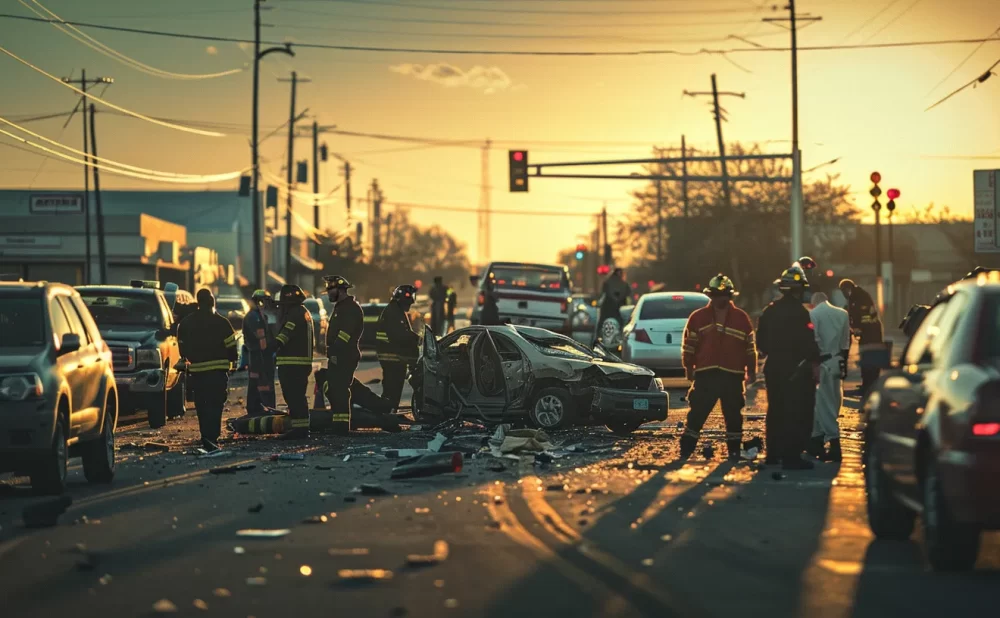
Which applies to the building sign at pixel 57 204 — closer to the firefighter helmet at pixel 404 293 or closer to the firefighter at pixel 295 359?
the firefighter helmet at pixel 404 293

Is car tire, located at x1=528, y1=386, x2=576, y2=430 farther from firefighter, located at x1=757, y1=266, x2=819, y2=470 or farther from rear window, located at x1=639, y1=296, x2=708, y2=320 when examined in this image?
rear window, located at x1=639, y1=296, x2=708, y2=320

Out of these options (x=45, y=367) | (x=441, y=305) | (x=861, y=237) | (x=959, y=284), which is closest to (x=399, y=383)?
(x=45, y=367)

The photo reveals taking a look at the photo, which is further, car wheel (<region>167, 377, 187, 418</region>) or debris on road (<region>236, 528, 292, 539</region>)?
car wheel (<region>167, 377, 187, 418</region>)

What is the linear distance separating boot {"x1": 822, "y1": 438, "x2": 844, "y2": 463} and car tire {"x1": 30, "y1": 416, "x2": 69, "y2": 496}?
25.0 ft

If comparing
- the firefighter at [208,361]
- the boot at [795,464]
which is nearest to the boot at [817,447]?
the boot at [795,464]

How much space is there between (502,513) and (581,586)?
3.33 metres

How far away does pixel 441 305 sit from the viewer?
163ft

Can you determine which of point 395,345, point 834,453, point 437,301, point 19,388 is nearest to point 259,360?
point 395,345

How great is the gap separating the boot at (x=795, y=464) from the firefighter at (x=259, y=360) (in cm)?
891

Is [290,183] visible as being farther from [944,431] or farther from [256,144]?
[944,431]

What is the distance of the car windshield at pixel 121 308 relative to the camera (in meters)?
24.1

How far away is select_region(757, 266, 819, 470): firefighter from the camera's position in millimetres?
15750

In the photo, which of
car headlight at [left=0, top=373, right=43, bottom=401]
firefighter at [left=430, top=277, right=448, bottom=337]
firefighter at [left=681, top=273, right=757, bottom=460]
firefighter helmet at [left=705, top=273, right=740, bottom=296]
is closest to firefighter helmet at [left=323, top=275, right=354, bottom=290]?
firefighter at [left=681, top=273, right=757, bottom=460]

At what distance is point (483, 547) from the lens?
1014 cm
